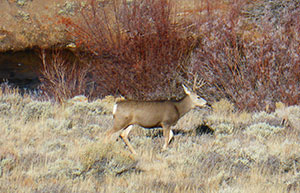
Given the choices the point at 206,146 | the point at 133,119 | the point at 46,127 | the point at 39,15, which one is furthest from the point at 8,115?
the point at 39,15

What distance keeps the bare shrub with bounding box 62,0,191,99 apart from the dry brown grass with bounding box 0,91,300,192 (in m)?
2.99

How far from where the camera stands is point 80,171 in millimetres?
6141

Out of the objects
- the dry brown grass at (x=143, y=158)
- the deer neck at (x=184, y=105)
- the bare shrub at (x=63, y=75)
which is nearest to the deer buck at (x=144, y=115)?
the deer neck at (x=184, y=105)

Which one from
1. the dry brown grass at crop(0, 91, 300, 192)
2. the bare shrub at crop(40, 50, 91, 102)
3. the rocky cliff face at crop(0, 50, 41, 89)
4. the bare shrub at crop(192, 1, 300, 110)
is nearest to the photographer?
the dry brown grass at crop(0, 91, 300, 192)

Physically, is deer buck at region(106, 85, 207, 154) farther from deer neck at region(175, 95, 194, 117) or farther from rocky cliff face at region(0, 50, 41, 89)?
rocky cliff face at region(0, 50, 41, 89)

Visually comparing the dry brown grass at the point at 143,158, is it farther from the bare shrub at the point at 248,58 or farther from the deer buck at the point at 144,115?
the bare shrub at the point at 248,58

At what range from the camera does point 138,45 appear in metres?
12.0

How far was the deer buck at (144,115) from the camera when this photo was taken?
7.00 metres

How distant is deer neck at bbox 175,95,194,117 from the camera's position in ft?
24.7

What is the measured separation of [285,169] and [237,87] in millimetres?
4903

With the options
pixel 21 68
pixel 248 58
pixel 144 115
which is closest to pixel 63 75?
pixel 21 68

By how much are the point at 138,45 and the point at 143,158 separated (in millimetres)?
5507

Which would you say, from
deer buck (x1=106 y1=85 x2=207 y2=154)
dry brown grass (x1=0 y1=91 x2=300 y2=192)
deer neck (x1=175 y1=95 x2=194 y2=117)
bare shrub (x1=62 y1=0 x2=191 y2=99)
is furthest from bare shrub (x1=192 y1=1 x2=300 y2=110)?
deer buck (x1=106 y1=85 x2=207 y2=154)

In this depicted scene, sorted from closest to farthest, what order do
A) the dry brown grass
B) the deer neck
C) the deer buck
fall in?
the dry brown grass → the deer buck → the deer neck
